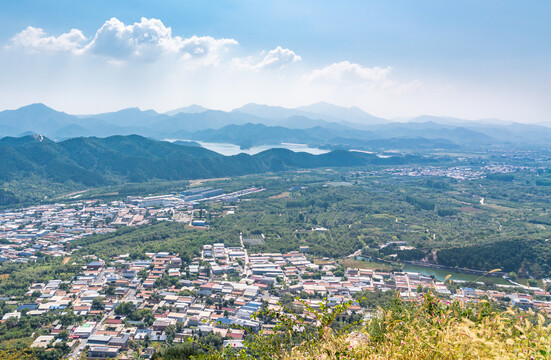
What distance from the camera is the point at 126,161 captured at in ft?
155

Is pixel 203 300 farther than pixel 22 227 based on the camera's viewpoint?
No

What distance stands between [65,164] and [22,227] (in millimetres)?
19517

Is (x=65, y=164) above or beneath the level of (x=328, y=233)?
above

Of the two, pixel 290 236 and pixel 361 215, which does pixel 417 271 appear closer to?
pixel 290 236

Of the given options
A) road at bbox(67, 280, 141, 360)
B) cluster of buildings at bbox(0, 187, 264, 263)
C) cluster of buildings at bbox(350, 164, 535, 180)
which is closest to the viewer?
road at bbox(67, 280, 141, 360)

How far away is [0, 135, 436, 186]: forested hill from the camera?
132ft

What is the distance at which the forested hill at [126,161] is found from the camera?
40.1m

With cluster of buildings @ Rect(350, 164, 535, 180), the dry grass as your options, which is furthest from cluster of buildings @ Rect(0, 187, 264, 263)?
cluster of buildings @ Rect(350, 164, 535, 180)

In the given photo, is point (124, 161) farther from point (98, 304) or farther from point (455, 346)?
point (455, 346)

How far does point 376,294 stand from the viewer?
1492cm

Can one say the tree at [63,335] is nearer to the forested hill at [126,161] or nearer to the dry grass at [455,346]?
the dry grass at [455,346]

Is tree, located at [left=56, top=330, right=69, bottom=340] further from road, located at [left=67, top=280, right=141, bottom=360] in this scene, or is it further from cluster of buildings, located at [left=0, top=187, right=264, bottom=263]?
cluster of buildings, located at [left=0, top=187, right=264, bottom=263]

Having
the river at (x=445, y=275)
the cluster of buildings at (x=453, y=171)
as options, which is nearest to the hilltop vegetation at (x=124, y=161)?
the cluster of buildings at (x=453, y=171)

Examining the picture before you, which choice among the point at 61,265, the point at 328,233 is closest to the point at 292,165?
the point at 328,233
